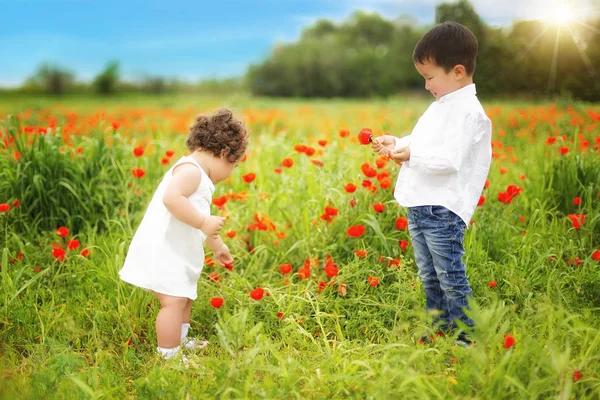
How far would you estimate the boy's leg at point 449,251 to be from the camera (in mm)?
2152

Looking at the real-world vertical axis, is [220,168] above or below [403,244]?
above

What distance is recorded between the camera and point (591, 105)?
6531mm

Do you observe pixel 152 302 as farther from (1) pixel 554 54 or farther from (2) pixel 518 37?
(2) pixel 518 37

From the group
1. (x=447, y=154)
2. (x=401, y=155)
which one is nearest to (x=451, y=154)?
(x=447, y=154)

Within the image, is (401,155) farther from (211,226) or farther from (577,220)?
(577,220)

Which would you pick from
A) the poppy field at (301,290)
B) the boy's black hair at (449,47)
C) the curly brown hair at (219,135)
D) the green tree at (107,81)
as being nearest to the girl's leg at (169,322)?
the poppy field at (301,290)

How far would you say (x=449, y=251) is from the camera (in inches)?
85.9

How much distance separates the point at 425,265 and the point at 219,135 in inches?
44.2

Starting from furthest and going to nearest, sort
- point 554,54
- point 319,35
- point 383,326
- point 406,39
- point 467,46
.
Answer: point 319,35
point 406,39
point 554,54
point 383,326
point 467,46

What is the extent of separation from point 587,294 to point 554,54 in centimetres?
580

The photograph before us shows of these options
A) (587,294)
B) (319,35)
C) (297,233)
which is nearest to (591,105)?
(587,294)

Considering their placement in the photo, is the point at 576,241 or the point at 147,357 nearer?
the point at 147,357

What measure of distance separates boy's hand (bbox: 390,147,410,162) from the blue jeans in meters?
0.23

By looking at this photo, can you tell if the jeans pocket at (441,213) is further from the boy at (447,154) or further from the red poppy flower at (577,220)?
the red poppy flower at (577,220)
